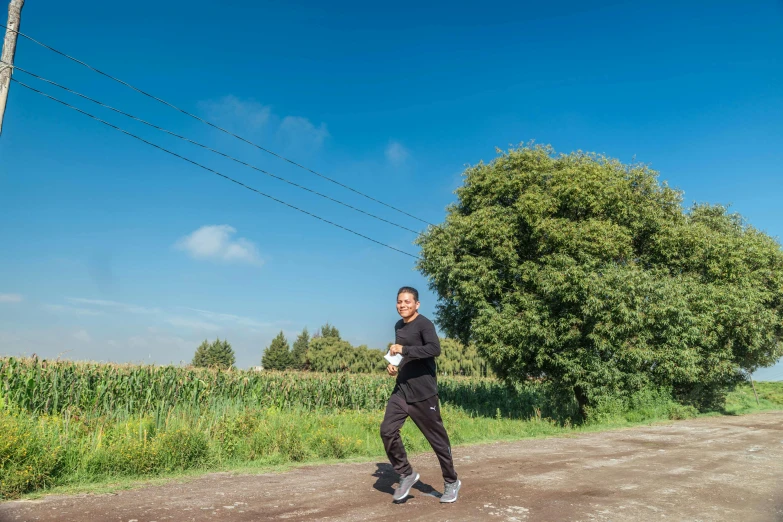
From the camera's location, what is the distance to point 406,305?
555 centimetres

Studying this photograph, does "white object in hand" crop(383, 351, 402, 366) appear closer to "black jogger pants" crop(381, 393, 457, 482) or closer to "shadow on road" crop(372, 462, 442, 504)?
"black jogger pants" crop(381, 393, 457, 482)

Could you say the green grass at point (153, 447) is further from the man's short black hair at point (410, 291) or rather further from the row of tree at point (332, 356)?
the row of tree at point (332, 356)

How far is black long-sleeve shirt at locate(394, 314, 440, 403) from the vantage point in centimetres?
533

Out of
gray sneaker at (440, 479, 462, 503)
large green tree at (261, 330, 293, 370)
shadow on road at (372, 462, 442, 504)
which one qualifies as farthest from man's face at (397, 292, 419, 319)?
large green tree at (261, 330, 293, 370)

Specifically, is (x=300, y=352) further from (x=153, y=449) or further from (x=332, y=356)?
(x=153, y=449)

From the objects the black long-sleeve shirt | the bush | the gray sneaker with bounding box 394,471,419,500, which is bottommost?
the gray sneaker with bounding box 394,471,419,500

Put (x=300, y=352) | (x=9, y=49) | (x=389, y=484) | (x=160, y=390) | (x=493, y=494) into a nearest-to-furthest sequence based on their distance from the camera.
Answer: (x=493, y=494), (x=389, y=484), (x=9, y=49), (x=160, y=390), (x=300, y=352)

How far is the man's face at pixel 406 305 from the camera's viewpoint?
18.2 ft

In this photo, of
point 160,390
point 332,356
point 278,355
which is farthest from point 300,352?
point 160,390

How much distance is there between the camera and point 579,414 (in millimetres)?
20047

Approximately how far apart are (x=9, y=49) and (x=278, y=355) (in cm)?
10497

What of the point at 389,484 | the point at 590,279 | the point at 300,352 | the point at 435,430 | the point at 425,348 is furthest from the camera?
the point at 300,352

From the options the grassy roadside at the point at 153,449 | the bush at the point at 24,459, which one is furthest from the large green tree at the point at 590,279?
the bush at the point at 24,459

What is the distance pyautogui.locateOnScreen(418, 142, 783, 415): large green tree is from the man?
13014 mm
